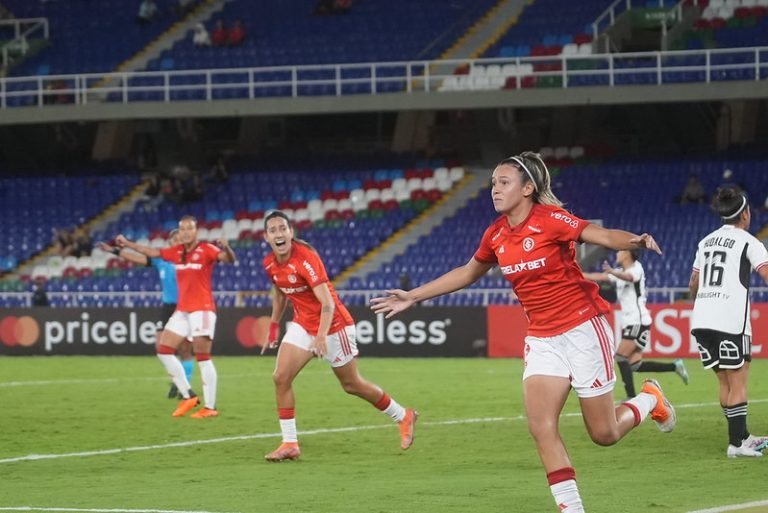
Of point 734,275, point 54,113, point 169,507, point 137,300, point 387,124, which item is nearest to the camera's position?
point 169,507

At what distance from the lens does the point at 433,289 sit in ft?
30.4

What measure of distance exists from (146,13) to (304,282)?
33.0 metres

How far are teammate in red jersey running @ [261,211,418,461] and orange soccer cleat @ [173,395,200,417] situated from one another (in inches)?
177

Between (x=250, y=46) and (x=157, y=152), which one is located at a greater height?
(x=250, y=46)

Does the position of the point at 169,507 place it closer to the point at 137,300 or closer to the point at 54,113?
the point at 137,300

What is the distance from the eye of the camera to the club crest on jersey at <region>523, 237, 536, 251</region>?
29.1 feet

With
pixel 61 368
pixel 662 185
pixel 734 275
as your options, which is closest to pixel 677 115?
pixel 662 185

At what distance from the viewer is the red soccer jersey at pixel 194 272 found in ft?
61.5

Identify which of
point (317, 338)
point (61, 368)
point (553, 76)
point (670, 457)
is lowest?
point (61, 368)

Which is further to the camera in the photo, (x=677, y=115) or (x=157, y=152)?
(x=157, y=152)

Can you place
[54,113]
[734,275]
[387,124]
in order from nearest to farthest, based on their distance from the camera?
[734,275] < [54,113] < [387,124]

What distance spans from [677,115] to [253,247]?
1307 centimetres

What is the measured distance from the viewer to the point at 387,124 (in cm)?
4431

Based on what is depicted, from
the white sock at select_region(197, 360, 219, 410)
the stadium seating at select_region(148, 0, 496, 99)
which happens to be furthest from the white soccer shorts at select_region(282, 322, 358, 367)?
the stadium seating at select_region(148, 0, 496, 99)
